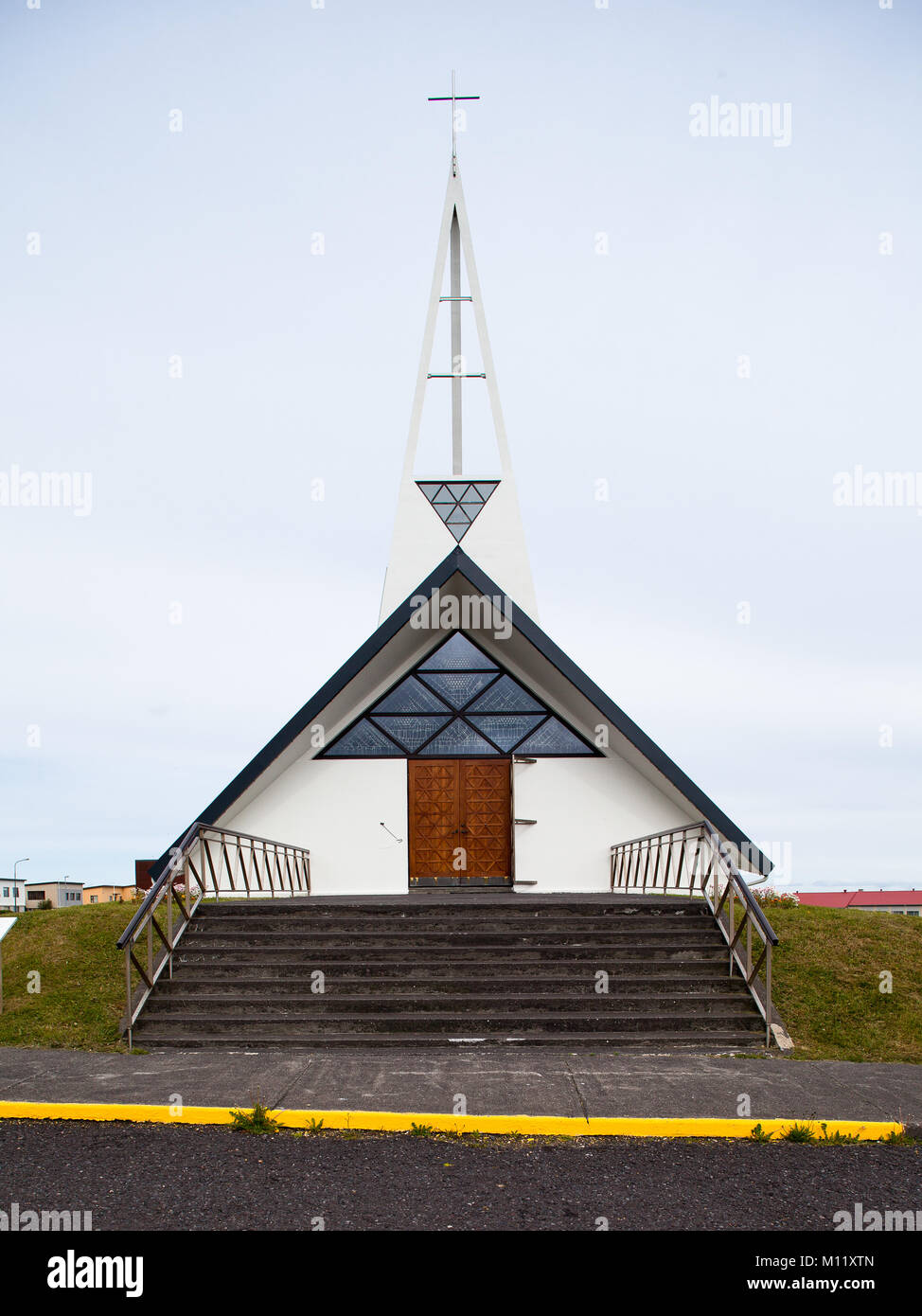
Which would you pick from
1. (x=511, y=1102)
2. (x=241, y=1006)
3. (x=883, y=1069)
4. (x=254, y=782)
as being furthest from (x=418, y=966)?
(x=254, y=782)

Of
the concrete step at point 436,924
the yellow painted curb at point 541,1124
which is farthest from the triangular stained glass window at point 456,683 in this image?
the yellow painted curb at point 541,1124

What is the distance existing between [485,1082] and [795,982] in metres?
4.66

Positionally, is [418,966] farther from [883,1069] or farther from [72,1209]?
[72,1209]

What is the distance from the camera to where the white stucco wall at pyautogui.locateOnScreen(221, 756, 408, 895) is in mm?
15422

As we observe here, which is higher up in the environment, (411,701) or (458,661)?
(458,661)

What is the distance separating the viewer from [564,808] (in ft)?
51.4

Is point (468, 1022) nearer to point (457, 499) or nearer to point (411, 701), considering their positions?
point (411, 701)

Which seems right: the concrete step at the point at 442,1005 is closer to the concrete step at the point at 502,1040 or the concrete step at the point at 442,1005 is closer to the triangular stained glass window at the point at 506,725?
the concrete step at the point at 502,1040

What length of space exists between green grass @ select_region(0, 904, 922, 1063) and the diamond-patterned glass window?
4.41 m

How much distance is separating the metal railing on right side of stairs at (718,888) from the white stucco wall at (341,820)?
349cm

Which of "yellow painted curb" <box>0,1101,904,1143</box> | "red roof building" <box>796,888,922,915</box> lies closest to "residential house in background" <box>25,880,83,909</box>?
"red roof building" <box>796,888,922,915</box>

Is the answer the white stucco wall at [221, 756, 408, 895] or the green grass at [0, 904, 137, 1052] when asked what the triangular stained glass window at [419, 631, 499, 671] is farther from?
the green grass at [0, 904, 137, 1052]

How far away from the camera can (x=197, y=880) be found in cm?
1212

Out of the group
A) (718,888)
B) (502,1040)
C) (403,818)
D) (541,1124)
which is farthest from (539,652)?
(541,1124)
